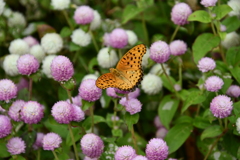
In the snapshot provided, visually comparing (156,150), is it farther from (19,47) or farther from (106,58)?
(19,47)

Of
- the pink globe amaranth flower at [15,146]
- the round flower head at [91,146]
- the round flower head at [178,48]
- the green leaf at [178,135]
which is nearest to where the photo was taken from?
the round flower head at [91,146]

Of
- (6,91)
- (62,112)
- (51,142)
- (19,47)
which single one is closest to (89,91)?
Result: (62,112)

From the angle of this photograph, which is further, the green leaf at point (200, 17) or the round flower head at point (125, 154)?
the green leaf at point (200, 17)

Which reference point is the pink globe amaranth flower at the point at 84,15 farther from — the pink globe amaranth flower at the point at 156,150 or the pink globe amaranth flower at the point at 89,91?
the pink globe amaranth flower at the point at 156,150

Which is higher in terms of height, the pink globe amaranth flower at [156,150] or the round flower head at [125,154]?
the round flower head at [125,154]

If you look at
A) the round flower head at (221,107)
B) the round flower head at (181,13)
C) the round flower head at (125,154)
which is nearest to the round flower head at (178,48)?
the round flower head at (181,13)

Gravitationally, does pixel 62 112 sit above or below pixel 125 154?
above
